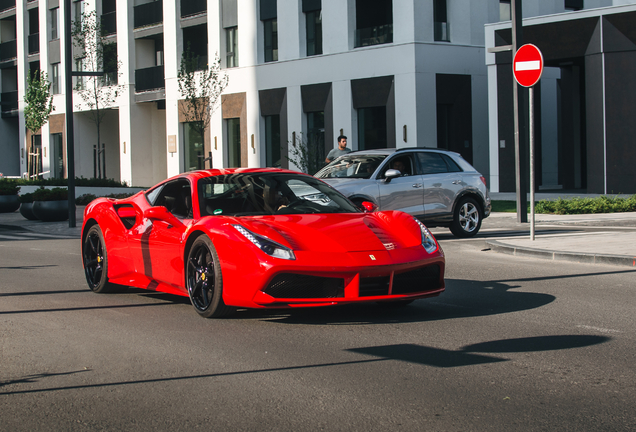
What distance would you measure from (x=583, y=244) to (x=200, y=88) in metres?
27.5

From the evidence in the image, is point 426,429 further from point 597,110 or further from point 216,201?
point 597,110

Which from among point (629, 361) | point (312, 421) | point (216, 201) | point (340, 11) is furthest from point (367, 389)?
point (340, 11)

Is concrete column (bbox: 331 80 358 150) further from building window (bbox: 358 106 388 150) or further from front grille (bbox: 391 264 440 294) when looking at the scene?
front grille (bbox: 391 264 440 294)

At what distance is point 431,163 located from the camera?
14.0m

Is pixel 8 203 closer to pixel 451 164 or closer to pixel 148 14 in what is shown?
pixel 451 164

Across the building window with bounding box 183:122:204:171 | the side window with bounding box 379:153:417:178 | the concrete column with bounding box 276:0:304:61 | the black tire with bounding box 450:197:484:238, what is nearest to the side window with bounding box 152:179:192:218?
the side window with bounding box 379:153:417:178

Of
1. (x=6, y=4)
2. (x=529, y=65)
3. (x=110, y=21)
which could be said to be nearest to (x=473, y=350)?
(x=529, y=65)

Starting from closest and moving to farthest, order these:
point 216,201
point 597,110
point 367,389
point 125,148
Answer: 1. point 367,389
2. point 216,201
3. point 597,110
4. point 125,148

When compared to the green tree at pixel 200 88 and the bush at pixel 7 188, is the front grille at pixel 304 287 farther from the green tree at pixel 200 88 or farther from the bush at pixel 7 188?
the green tree at pixel 200 88

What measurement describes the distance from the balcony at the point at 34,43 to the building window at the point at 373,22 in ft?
94.6

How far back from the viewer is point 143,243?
760cm

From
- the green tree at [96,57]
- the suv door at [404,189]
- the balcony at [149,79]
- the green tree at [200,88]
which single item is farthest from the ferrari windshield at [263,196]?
the balcony at [149,79]

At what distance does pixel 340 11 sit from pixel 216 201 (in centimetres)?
2514

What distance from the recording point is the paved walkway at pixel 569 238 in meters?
10.4
